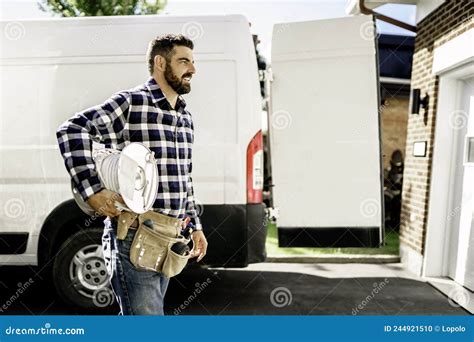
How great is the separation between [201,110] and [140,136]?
1.32 meters

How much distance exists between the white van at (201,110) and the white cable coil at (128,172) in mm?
1327

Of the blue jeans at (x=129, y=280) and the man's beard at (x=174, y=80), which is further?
the man's beard at (x=174, y=80)

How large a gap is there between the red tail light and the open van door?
9.1 inches

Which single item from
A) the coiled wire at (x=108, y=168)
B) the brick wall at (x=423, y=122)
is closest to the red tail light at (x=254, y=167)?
the coiled wire at (x=108, y=168)

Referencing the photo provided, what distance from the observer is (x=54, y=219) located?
3336 millimetres

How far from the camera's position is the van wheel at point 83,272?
3.33 meters

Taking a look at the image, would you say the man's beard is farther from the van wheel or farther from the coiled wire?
the van wheel

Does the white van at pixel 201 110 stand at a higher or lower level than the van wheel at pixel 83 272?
higher

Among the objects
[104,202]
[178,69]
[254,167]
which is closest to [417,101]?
[254,167]

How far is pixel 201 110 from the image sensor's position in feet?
10.7

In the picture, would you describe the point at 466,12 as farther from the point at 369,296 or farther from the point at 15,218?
the point at 15,218

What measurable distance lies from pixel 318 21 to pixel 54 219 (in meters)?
2.43

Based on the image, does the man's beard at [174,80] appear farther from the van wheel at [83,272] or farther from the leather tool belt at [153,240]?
the van wheel at [83,272]

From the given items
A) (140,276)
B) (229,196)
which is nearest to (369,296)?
(229,196)
